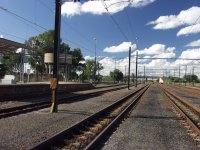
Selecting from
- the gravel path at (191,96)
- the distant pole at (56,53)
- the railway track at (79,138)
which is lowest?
the gravel path at (191,96)

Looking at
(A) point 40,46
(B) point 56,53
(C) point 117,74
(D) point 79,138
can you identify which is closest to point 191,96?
(B) point 56,53

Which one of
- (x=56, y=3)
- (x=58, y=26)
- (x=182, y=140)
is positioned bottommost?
(x=182, y=140)

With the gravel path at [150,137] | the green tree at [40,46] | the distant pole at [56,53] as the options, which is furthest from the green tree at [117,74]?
the gravel path at [150,137]

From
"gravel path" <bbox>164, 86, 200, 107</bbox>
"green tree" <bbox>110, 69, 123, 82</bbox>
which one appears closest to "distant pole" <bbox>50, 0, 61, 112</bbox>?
"gravel path" <bbox>164, 86, 200, 107</bbox>

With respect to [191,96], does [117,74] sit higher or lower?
higher

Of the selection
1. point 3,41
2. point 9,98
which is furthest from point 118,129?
point 3,41

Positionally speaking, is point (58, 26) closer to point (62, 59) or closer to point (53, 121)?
point (53, 121)

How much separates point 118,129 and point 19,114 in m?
6.31

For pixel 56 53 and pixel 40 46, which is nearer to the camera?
pixel 56 53

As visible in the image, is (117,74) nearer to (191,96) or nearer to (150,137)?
(191,96)

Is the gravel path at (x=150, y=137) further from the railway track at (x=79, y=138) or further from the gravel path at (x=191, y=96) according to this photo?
the gravel path at (x=191, y=96)

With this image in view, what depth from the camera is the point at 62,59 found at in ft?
334

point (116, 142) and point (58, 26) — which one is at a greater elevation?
point (58, 26)

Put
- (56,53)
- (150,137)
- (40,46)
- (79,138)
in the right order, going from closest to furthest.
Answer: (79,138), (150,137), (56,53), (40,46)
